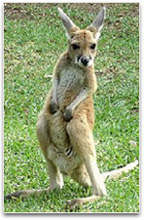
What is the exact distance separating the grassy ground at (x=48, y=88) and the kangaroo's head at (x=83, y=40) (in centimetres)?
56

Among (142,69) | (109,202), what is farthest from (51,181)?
(142,69)

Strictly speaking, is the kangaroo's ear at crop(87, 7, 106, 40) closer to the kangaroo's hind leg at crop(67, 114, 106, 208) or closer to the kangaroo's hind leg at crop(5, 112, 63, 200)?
the kangaroo's hind leg at crop(67, 114, 106, 208)

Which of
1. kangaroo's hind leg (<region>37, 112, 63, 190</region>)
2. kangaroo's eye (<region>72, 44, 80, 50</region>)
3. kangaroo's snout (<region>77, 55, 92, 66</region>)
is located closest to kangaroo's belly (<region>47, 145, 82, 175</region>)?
kangaroo's hind leg (<region>37, 112, 63, 190</region>)

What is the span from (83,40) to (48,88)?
1.22 metres

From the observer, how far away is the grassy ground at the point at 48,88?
6316mm

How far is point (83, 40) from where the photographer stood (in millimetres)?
6082

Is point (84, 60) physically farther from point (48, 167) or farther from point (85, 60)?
point (48, 167)

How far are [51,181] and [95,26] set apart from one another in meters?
1.25

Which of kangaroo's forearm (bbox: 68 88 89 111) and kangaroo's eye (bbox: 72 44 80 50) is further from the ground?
kangaroo's eye (bbox: 72 44 80 50)

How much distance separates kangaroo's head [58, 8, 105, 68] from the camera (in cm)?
606

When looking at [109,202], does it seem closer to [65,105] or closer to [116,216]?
[116,216]

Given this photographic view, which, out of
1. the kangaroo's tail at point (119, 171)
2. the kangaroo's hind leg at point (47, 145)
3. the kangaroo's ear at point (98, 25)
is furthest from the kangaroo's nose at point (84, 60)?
the kangaroo's tail at point (119, 171)

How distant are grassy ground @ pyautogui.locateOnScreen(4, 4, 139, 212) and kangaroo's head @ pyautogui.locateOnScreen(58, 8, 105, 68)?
1.83 feet

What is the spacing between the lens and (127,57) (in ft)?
24.2
